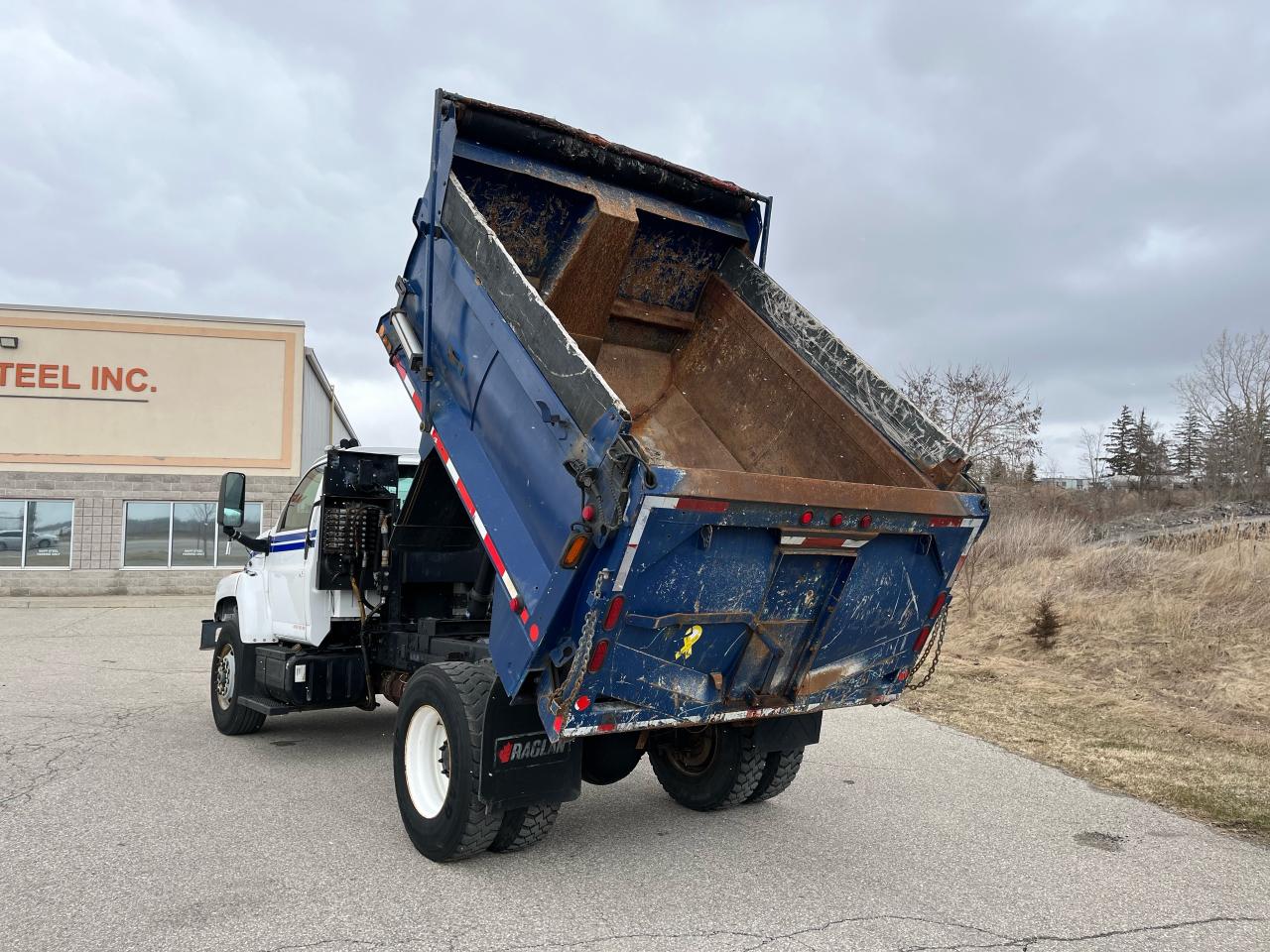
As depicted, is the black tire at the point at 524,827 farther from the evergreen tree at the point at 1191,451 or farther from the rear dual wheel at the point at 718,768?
Result: the evergreen tree at the point at 1191,451

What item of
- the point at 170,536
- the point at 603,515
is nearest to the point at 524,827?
the point at 603,515

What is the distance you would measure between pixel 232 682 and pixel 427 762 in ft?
11.1

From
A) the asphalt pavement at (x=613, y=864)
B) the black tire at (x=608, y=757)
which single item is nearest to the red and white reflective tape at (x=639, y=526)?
the asphalt pavement at (x=613, y=864)

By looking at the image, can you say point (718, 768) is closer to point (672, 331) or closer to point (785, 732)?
point (785, 732)

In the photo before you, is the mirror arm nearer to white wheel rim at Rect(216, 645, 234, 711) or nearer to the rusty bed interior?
white wheel rim at Rect(216, 645, 234, 711)

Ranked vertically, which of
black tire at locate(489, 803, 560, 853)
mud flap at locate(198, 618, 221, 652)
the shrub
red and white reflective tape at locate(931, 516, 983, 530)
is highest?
red and white reflective tape at locate(931, 516, 983, 530)

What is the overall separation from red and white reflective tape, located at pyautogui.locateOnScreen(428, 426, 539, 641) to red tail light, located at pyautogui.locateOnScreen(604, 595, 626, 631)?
31 cm

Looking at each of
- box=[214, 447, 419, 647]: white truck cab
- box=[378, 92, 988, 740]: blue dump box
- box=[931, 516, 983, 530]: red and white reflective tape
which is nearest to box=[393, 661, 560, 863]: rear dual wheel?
box=[378, 92, 988, 740]: blue dump box

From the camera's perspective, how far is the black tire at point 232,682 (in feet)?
23.9

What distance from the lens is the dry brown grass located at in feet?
22.4

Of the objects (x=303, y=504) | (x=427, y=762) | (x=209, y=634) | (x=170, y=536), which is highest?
(x=303, y=504)

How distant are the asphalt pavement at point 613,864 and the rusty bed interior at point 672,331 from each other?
202cm

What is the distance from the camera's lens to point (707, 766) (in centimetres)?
567

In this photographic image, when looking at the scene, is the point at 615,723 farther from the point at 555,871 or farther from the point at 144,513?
the point at 144,513
